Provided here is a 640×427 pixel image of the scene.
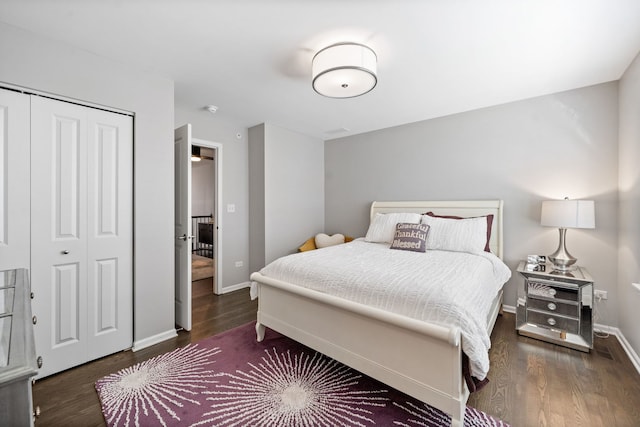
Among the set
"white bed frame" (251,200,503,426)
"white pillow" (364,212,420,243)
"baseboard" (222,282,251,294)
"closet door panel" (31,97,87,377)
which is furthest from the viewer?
"baseboard" (222,282,251,294)

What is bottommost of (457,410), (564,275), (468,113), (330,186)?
(457,410)

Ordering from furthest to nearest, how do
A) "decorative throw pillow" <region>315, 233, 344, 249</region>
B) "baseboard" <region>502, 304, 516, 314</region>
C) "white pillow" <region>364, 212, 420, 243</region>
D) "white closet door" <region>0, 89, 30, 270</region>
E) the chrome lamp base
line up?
"decorative throw pillow" <region>315, 233, 344, 249</region>, "white pillow" <region>364, 212, 420, 243</region>, "baseboard" <region>502, 304, 516, 314</region>, the chrome lamp base, "white closet door" <region>0, 89, 30, 270</region>

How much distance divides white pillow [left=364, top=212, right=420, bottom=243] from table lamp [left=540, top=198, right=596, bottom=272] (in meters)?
1.24

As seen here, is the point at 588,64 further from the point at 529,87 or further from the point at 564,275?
the point at 564,275

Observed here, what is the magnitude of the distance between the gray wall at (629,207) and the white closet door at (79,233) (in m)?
4.06

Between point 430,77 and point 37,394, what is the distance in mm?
3802

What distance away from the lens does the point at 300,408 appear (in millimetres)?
1700

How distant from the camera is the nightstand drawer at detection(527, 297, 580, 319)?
2400 millimetres

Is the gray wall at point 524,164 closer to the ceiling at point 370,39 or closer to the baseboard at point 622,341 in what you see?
the baseboard at point 622,341

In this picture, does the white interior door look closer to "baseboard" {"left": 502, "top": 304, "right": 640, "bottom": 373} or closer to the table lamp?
the table lamp

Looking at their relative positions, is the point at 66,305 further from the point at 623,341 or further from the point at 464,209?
the point at 623,341

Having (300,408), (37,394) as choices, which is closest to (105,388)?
(37,394)

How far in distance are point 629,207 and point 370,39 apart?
100 inches

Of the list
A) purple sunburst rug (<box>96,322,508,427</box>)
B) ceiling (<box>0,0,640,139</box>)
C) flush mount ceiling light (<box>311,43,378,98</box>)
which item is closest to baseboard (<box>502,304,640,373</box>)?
purple sunburst rug (<box>96,322,508,427</box>)
